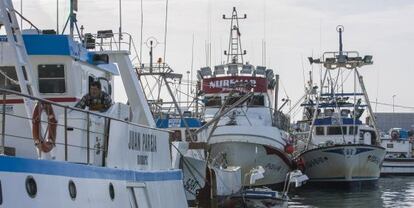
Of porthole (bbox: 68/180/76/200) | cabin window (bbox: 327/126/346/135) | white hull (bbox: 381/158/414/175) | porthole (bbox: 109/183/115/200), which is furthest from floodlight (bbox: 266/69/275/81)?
porthole (bbox: 68/180/76/200)

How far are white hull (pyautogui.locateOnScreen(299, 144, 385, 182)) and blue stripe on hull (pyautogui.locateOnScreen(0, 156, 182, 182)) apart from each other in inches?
1081

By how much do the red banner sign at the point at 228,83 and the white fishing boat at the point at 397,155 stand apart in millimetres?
21819

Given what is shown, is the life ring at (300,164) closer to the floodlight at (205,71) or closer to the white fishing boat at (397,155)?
the floodlight at (205,71)

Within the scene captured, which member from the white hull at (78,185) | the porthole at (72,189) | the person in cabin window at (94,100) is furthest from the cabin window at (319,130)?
the porthole at (72,189)

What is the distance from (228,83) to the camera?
34125 millimetres

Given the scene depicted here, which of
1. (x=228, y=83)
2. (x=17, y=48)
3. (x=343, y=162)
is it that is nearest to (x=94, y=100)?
(x=17, y=48)

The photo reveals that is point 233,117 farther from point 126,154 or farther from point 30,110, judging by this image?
point 30,110

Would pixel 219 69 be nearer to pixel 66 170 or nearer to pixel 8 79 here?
pixel 8 79

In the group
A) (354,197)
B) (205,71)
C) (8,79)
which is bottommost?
(354,197)

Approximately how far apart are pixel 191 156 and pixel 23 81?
1072cm

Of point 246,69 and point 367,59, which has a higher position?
point 367,59

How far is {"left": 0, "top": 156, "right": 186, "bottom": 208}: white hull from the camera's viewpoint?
285 inches

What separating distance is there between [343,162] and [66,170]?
31659 millimetres

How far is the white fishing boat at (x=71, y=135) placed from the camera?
26.0 feet
